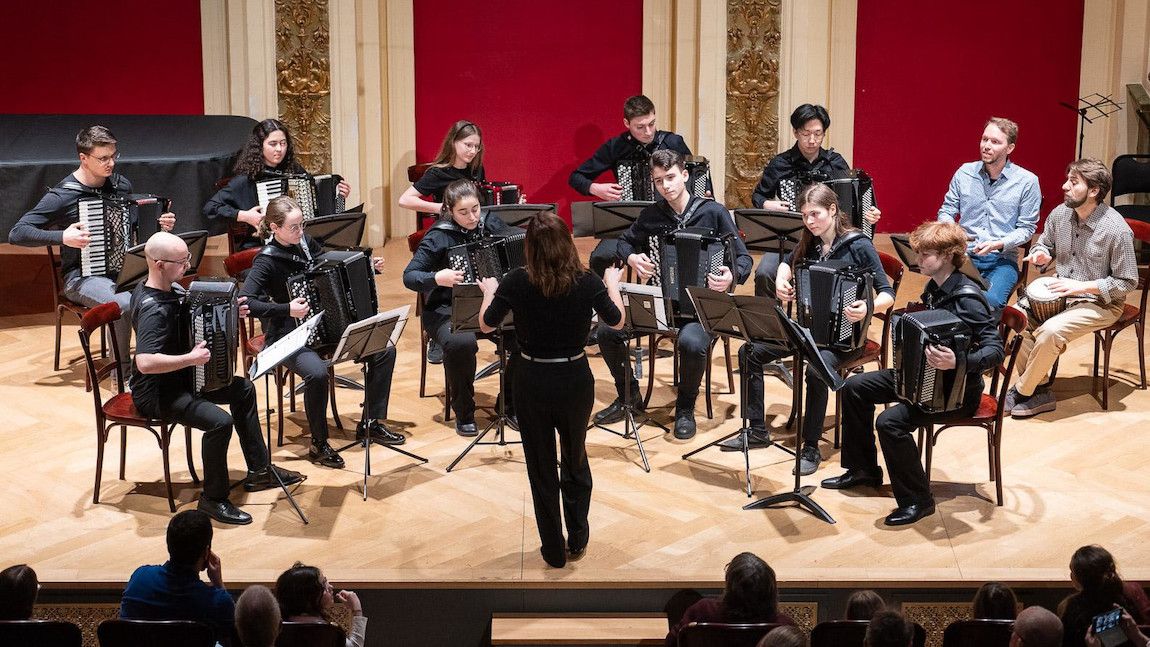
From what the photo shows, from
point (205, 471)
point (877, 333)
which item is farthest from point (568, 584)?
point (877, 333)

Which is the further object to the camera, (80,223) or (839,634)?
(80,223)

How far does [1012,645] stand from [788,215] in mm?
3499

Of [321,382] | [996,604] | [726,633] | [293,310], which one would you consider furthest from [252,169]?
[996,604]

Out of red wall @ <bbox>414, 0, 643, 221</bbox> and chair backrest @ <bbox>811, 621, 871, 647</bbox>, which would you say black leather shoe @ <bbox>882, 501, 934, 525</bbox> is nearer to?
chair backrest @ <bbox>811, 621, 871, 647</bbox>

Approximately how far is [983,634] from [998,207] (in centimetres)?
A: 383

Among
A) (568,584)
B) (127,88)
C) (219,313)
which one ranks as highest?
(127,88)

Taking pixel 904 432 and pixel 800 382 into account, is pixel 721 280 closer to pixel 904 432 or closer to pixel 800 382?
pixel 800 382

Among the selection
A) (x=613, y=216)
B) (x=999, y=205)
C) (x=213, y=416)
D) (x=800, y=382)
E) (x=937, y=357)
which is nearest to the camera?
(x=937, y=357)

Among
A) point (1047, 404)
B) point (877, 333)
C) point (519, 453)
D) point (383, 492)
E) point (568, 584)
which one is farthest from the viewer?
point (877, 333)

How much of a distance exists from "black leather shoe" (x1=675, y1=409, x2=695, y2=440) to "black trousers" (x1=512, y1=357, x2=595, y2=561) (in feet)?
4.63

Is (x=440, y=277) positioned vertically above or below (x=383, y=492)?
above

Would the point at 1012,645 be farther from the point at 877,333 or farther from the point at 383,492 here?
the point at 877,333

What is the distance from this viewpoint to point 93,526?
5.60 m

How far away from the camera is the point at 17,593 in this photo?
418 cm
